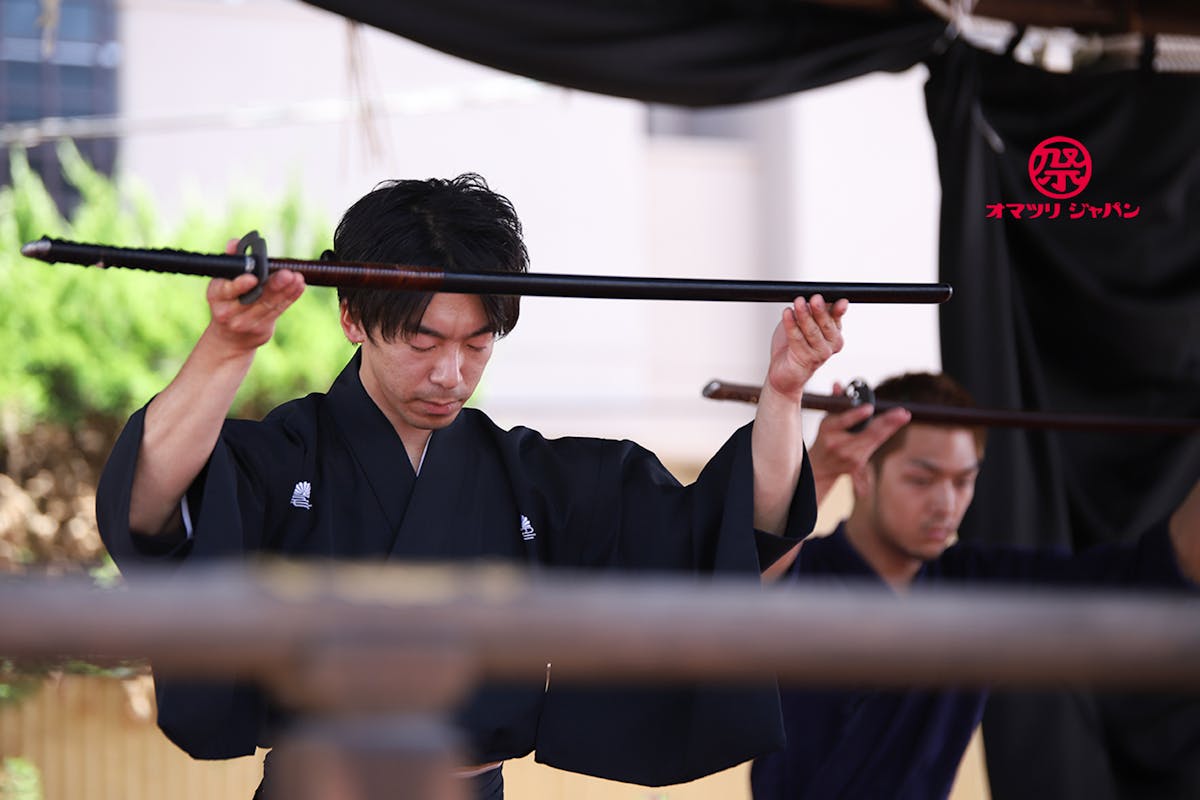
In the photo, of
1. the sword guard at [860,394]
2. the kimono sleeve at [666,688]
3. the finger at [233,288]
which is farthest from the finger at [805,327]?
the finger at [233,288]

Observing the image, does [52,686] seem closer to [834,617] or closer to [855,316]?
[834,617]

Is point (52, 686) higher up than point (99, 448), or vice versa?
point (99, 448)

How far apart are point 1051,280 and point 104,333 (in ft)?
14.9

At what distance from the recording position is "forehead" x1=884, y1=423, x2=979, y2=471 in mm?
2750

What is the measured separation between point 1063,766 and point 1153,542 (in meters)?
0.70

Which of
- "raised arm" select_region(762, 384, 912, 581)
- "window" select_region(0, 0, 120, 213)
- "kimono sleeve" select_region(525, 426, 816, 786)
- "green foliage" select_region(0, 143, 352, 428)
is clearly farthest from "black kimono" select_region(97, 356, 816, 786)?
"window" select_region(0, 0, 120, 213)

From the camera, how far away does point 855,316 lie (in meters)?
14.4

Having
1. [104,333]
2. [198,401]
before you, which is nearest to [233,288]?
[198,401]

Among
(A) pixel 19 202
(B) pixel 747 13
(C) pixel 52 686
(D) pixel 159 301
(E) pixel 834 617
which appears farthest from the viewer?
(A) pixel 19 202

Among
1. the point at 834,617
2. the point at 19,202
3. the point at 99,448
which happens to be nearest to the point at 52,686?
the point at 99,448

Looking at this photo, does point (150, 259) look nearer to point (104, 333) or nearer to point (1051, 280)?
point (1051, 280)

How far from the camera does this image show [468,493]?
6.59 ft

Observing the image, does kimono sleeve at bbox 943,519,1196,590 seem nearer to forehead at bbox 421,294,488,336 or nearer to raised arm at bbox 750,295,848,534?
raised arm at bbox 750,295,848,534

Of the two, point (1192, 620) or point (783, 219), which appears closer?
point (1192, 620)
